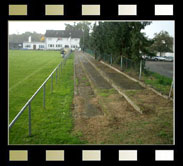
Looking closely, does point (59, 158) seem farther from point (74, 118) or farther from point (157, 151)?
point (74, 118)

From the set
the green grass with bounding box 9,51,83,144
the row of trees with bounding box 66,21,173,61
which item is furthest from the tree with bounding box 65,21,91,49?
the green grass with bounding box 9,51,83,144

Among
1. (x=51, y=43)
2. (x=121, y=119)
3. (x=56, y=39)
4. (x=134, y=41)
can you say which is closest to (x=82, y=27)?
(x=51, y=43)

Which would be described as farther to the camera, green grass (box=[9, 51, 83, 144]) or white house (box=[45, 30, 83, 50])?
white house (box=[45, 30, 83, 50])

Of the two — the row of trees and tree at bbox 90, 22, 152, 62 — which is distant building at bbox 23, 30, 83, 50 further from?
tree at bbox 90, 22, 152, 62

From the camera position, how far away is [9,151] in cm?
337

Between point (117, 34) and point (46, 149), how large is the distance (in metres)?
16.4

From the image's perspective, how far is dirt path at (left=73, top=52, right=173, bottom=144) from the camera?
226 inches

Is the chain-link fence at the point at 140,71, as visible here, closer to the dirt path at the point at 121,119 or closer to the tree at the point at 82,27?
the dirt path at the point at 121,119

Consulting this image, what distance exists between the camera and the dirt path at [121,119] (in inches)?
226

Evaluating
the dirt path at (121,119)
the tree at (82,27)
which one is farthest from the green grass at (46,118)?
the tree at (82,27)

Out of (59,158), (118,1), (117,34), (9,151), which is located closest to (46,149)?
(59,158)

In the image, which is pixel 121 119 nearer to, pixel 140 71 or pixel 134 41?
pixel 140 71

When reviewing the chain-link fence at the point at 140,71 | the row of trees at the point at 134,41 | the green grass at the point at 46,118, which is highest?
the row of trees at the point at 134,41

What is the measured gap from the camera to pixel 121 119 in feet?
23.7
